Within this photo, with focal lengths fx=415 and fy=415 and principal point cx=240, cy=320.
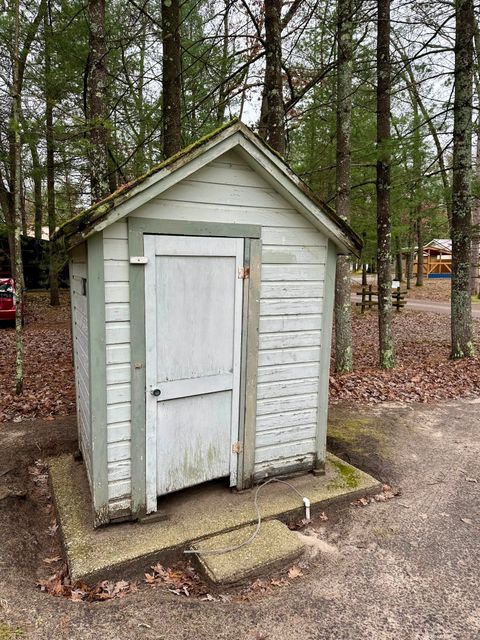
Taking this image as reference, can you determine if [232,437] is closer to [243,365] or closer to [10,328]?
[243,365]

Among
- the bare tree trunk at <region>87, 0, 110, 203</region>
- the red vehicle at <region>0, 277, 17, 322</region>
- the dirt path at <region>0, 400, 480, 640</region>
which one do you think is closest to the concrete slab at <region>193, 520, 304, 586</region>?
the dirt path at <region>0, 400, 480, 640</region>

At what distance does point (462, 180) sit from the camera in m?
8.66

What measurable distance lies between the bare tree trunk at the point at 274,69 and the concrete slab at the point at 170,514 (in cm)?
526

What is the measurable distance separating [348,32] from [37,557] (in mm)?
9075

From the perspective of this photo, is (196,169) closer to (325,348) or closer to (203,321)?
(203,321)

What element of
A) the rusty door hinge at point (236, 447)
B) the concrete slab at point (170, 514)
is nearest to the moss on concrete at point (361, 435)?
the concrete slab at point (170, 514)

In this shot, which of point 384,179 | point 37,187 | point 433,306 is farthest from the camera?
point 433,306

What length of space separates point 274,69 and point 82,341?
5334 millimetres

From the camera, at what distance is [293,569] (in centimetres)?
322

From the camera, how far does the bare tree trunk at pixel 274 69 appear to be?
643 centimetres

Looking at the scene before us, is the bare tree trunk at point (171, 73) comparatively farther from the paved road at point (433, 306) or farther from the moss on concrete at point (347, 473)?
the paved road at point (433, 306)

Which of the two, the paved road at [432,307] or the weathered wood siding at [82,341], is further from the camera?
the paved road at [432,307]

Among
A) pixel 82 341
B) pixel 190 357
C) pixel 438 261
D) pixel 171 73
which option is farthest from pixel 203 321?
pixel 438 261

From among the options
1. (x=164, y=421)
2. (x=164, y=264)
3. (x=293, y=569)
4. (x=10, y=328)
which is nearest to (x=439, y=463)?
(x=293, y=569)
